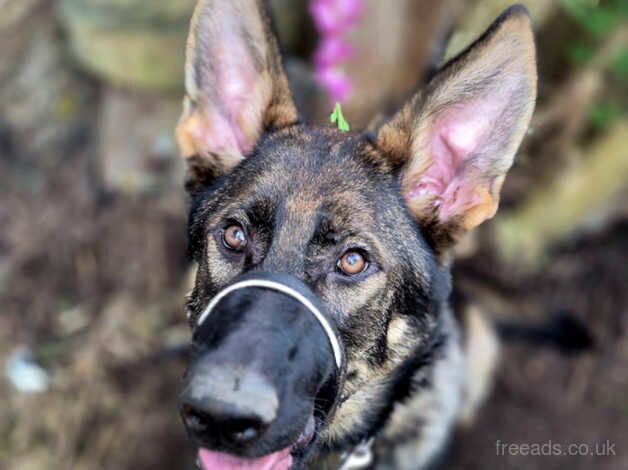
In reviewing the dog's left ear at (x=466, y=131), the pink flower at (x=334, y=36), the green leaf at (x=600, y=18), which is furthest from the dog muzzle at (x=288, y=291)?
the green leaf at (x=600, y=18)

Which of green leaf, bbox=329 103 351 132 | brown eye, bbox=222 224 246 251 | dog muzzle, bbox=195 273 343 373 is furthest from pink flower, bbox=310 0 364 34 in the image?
dog muzzle, bbox=195 273 343 373

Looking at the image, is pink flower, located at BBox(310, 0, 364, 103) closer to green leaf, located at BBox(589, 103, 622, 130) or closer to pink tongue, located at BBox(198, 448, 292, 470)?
green leaf, located at BBox(589, 103, 622, 130)

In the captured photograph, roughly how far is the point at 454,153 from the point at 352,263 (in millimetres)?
671

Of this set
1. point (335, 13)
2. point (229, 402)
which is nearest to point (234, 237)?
Answer: point (229, 402)

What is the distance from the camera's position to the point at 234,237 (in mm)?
2848

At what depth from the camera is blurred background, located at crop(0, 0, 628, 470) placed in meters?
4.80

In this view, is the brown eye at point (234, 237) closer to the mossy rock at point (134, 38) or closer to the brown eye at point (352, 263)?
the brown eye at point (352, 263)

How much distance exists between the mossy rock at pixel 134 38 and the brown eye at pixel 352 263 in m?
3.04

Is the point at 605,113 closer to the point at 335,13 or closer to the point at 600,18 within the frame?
the point at 600,18

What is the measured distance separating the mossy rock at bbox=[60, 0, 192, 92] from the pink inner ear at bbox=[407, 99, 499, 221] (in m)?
2.84

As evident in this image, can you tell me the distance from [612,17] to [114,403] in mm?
4178

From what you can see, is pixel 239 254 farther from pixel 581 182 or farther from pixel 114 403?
pixel 581 182

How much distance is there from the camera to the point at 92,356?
5.02 m

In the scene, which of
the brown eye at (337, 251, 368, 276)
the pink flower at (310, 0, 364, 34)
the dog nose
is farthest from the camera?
the pink flower at (310, 0, 364, 34)
